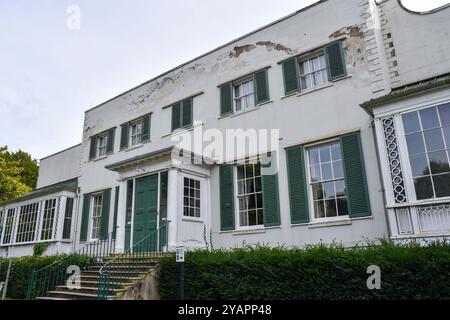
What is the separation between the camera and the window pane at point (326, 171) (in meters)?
9.39

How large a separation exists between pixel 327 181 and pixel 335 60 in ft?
11.7

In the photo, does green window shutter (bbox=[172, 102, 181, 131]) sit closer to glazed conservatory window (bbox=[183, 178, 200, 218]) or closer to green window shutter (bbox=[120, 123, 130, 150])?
green window shutter (bbox=[120, 123, 130, 150])

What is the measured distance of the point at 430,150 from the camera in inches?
294

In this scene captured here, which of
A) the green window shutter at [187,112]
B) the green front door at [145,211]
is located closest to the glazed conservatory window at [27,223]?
the green front door at [145,211]

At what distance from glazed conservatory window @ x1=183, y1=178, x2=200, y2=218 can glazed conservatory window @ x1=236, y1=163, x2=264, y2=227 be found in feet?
4.48

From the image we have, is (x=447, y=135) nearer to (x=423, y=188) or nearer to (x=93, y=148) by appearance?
(x=423, y=188)

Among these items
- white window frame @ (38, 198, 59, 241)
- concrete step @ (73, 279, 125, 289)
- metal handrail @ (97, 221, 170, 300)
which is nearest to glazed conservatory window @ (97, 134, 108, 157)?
white window frame @ (38, 198, 59, 241)

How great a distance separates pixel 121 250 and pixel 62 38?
6.63 metres

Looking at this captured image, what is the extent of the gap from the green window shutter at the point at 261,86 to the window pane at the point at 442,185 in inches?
216

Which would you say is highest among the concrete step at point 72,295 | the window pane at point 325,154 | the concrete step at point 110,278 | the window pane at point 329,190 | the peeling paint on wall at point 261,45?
the peeling paint on wall at point 261,45

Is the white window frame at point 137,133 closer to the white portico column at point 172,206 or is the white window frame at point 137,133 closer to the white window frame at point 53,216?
the white window frame at point 53,216

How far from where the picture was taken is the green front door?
35.3 feet

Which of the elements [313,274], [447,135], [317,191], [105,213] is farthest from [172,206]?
[447,135]
